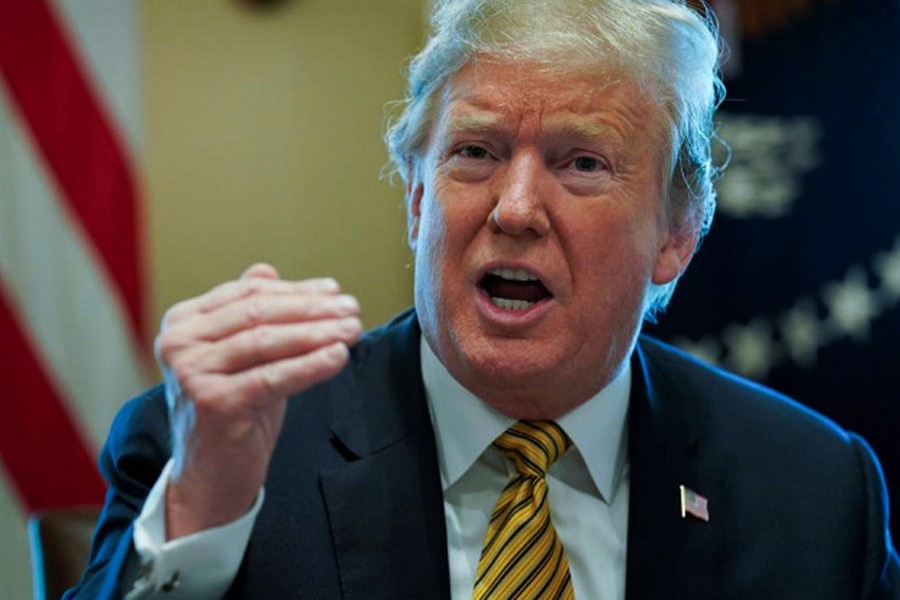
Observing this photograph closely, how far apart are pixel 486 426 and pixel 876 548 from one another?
737 mm

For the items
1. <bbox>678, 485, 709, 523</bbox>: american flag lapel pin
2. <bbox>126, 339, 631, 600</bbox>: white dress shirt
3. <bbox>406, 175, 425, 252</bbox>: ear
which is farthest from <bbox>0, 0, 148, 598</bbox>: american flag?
<bbox>678, 485, 709, 523</bbox>: american flag lapel pin

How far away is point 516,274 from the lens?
2055 mm

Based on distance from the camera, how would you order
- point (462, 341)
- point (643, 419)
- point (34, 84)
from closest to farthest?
point (462, 341) → point (643, 419) → point (34, 84)

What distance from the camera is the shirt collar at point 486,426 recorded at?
216cm

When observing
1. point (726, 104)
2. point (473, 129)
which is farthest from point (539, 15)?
point (726, 104)

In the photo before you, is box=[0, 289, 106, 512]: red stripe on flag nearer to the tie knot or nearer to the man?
the man

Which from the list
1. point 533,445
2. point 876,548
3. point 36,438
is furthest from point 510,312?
point 36,438

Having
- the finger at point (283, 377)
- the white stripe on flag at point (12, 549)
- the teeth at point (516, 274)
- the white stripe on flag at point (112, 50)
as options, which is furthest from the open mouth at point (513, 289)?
the white stripe on flag at point (12, 549)

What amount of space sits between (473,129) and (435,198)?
0.13 meters

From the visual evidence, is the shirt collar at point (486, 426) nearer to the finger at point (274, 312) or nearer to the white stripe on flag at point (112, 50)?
the finger at point (274, 312)

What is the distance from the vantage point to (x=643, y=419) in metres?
2.32

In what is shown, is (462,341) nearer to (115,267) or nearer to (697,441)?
(697,441)

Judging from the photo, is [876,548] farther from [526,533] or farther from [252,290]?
[252,290]

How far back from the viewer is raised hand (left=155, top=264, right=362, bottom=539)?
1517mm
